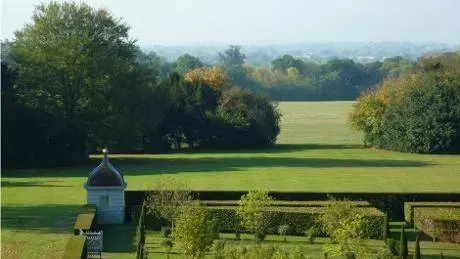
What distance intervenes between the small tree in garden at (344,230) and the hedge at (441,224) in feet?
18.5

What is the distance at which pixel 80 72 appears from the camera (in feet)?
239

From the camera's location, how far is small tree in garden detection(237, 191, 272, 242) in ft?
127

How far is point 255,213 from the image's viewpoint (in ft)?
128

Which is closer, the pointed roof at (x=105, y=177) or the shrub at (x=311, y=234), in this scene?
the shrub at (x=311, y=234)

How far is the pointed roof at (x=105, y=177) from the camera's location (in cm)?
4350

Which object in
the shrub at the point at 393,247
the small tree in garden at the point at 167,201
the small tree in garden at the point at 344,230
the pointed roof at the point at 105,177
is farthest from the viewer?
the pointed roof at the point at 105,177

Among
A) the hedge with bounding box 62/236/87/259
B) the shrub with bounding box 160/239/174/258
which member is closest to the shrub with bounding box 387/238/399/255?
the shrub with bounding box 160/239/174/258

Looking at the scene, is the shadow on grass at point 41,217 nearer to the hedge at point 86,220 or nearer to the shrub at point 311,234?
the hedge at point 86,220

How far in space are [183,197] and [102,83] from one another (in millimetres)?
33546

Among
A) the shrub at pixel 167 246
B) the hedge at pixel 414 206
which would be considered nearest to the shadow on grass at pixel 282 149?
the hedge at pixel 414 206

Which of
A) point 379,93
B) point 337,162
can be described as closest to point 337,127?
point 379,93

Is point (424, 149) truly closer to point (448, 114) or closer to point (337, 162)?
point (448, 114)

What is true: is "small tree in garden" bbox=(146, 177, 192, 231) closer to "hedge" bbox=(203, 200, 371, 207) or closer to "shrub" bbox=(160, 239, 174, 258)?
"hedge" bbox=(203, 200, 371, 207)

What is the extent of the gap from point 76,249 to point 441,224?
16297mm
